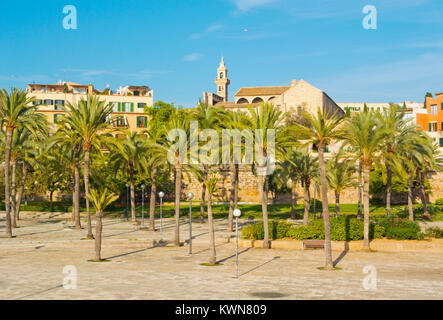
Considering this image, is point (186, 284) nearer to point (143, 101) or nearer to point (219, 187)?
point (219, 187)

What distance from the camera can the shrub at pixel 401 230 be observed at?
32906mm

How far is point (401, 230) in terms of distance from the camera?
109 feet

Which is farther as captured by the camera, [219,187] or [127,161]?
[219,187]

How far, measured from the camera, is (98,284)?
20.5 m

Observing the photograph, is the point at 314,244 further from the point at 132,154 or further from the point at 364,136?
the point at 132,154

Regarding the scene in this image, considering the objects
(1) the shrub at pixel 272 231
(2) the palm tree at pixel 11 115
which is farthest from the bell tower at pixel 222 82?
(1) the shrub at pixel 272 231

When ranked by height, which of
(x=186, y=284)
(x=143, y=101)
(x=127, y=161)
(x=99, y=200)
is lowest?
(x=186, y=284)

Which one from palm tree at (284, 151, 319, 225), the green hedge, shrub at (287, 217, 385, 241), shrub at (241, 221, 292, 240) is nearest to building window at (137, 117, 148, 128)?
palm tree at (284, 151, 319, 225)

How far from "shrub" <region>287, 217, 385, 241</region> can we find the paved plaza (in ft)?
6.65

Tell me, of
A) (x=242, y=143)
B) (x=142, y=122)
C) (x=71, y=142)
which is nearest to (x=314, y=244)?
(x=242, y=143)

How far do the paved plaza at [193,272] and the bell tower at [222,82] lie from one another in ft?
512

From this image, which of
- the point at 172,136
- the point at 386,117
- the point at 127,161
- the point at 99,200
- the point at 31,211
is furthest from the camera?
the point at 31,211
